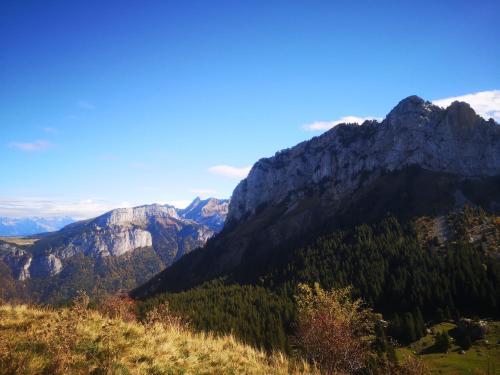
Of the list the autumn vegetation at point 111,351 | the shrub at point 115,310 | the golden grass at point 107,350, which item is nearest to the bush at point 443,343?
the autumn vegetation at point 111,351

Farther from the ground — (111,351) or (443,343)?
(111,351)

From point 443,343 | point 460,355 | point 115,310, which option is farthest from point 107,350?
point 443,343

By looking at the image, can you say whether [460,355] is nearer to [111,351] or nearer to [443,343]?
[443,343]

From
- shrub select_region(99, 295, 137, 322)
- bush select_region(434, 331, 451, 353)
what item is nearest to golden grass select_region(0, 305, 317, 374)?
shrub select_region(99, 295, 137, 322)

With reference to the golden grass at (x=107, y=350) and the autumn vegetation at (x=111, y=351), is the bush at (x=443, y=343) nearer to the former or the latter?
the autumn vegetation at (x=111, y=351)

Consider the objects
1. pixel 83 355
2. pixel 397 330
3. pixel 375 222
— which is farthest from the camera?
pixel 375 222

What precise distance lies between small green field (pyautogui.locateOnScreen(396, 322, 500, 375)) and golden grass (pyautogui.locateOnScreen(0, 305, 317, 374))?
55.8 metres

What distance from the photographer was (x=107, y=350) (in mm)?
11930

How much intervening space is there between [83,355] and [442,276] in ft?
385

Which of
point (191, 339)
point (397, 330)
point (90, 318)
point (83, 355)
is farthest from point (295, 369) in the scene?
point (397, 330)

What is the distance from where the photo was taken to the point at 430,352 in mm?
76938

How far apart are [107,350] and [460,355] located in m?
82.5

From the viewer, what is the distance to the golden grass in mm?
10109

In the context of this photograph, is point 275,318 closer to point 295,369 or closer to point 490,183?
point 295,369
